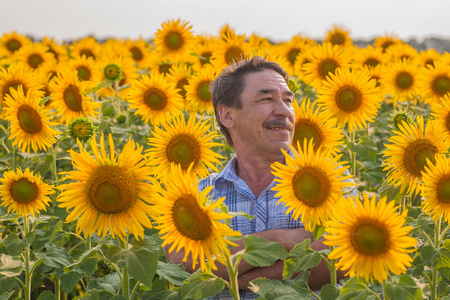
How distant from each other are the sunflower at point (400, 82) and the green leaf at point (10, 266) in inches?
161

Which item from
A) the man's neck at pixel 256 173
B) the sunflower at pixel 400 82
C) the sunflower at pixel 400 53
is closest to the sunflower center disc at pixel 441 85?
the sunflower at pixel 400 82

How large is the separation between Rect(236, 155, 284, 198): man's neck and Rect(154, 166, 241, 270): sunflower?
1226 mm

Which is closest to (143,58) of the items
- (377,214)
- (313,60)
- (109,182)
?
(313,60)

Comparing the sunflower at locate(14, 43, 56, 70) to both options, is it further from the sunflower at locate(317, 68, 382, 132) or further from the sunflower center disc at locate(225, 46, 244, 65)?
the sunflower at locate(317, 68, 382, 132)

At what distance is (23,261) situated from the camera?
140 inches

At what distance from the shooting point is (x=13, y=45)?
895 cm

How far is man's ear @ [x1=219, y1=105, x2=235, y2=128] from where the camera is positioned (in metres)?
3.62

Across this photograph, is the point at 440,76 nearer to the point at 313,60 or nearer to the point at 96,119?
the point at 313,60

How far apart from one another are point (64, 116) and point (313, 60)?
2.48m

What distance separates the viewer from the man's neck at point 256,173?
3.38m

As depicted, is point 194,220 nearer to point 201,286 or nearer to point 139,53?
point 201,286

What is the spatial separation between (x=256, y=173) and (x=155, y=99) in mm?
1971

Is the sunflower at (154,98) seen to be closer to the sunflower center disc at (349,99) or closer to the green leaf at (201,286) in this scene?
the sunflower center disc at (349,99)

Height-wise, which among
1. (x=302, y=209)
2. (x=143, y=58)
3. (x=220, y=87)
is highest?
(x=143, y=58)
